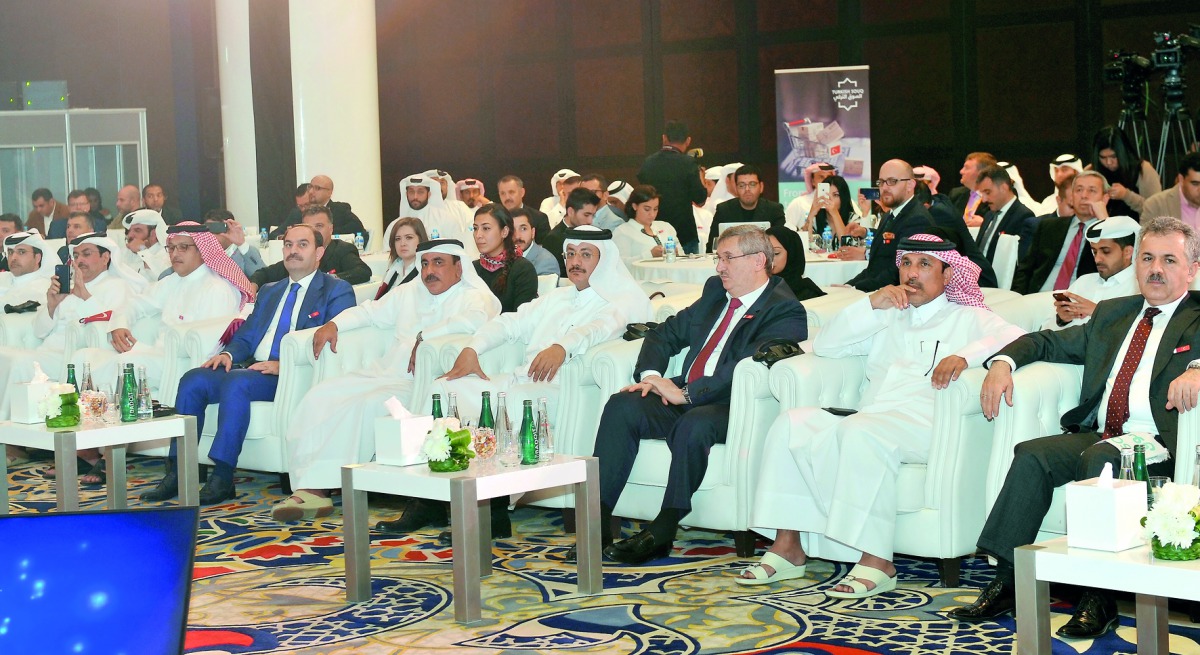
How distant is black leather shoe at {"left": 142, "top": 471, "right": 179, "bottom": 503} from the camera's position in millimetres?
6504

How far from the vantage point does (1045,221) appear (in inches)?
293

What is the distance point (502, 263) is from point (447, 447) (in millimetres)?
2538

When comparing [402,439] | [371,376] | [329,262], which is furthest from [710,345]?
[329,262]

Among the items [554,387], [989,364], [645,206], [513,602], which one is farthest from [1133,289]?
[645,206]

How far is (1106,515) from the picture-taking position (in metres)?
3.10

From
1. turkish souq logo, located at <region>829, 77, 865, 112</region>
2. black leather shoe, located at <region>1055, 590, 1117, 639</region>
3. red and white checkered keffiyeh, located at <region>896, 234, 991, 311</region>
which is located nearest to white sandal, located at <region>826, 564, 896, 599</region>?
black leather shoe, located at <region>1055, 590, 1117, 639</region>

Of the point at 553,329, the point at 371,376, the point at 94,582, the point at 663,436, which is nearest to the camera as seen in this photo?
the point at 94,582

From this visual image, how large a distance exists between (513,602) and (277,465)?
89.5 inches

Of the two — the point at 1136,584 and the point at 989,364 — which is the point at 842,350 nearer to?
the point at 989,364

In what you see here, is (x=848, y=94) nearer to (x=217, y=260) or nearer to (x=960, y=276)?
(x=217, y=260)

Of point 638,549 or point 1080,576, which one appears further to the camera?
point 638,549

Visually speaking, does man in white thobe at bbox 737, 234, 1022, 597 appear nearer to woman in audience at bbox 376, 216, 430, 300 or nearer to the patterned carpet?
the patterned carpet

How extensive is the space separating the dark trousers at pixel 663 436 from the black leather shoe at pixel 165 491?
90.4 inches

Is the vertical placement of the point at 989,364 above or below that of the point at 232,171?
below
